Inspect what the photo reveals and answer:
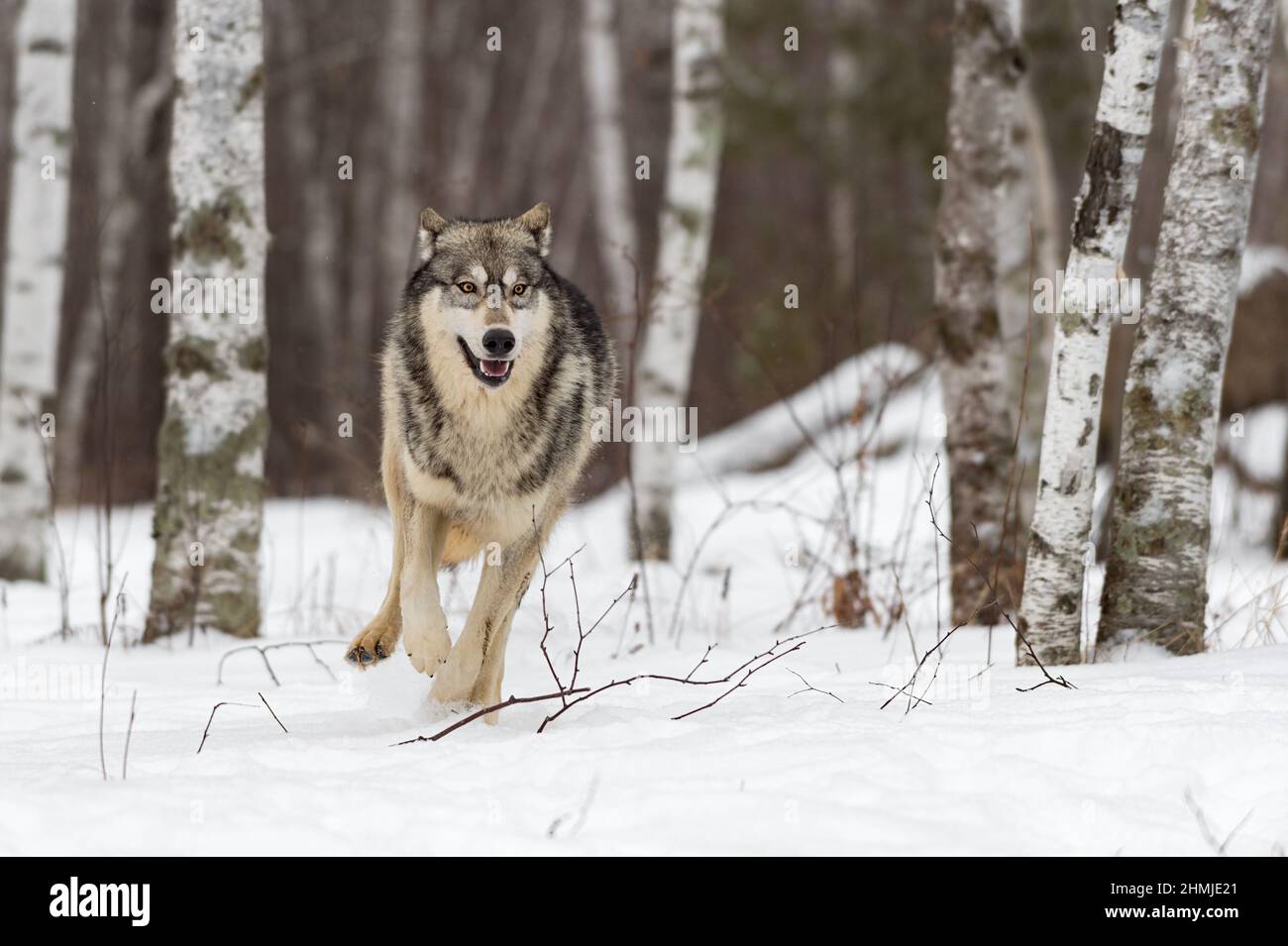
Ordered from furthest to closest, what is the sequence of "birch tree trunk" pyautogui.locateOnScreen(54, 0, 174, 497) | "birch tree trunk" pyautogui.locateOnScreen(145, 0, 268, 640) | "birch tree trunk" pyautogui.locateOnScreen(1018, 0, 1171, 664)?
"birch tree trunk" pyautogui.locateOnScreen(54, 0, 174, 497), "birch tree trunk" pyautogui.locateOnScreen(145, 0, 268, 640), "birch tree trunk" pyautogui.locateOnScreen(1018, 0, 1171, 664)

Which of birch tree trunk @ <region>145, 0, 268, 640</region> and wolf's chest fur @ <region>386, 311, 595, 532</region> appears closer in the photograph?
wolf's chest fur @ <region>386, 311, 595, 532</region>

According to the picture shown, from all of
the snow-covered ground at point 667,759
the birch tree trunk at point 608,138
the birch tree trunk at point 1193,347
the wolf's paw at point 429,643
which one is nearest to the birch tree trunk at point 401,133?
the birch tree trunk at point 608,138

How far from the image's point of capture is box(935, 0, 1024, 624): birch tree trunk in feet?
21.2

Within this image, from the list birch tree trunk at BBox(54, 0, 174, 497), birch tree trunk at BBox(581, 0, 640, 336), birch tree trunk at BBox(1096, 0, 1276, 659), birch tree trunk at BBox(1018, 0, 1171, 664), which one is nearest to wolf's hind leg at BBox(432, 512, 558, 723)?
birch tree trunk at BBox(1018, 0, 1171, 664)

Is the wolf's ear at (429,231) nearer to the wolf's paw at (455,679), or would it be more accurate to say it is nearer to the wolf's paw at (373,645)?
the wolf's paw at (373,645)

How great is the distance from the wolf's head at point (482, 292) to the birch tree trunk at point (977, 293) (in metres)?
2.47

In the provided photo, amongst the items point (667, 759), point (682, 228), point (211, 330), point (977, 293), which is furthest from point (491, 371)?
point (682, 228)

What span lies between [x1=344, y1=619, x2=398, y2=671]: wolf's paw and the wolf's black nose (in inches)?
45.9

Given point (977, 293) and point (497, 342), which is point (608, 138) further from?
point (497, 342)

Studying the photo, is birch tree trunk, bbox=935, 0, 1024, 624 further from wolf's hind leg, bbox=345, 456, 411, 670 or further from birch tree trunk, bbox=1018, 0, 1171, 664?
wolf's hind leg, bbox=345, 456, 411, 670

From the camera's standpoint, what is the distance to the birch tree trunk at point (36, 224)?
878 cm

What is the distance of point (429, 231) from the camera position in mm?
4969
